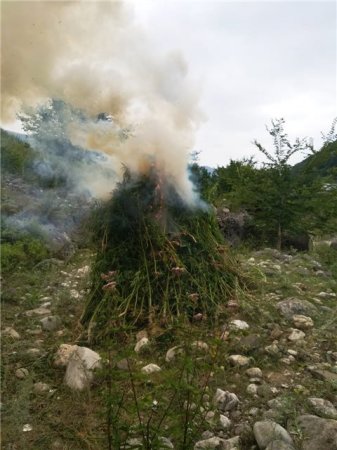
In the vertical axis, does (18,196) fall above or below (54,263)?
above

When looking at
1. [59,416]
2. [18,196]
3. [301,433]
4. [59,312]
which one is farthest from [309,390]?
[18,196]

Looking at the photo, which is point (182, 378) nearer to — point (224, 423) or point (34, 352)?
point (224, 423)

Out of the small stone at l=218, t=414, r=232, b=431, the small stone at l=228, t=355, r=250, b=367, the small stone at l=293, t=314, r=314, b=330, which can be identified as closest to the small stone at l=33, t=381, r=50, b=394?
the small stone at l=218, t=414, r=232, b=431

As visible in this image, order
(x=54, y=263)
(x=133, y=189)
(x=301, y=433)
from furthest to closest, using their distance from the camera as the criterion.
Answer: (x=54, y=263) < (x=133, y=189) < (x=301, y=433)

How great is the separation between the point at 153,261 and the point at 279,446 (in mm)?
2203

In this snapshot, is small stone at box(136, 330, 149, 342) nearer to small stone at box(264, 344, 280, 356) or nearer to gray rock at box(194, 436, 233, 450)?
small stone at box(264, 344, 280, 356)

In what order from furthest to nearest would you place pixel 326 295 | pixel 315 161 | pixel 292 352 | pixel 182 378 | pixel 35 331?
1. pixel 315 161
2. pixel 326 295
3. pixel 35 331
4. pixel 292 352
5. pixel 182 378

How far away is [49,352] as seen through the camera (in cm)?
328

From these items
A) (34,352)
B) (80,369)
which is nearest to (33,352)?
(34,352)

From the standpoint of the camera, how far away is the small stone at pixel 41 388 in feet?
9.19

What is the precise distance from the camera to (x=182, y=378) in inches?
76.7

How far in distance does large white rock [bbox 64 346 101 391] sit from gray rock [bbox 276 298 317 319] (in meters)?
1.89

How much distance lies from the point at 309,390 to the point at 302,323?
1072 millimetres

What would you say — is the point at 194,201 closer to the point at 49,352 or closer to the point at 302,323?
the point at 302,323
